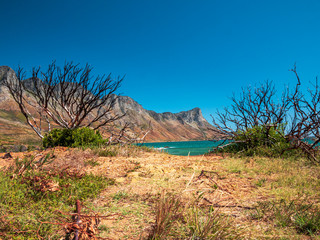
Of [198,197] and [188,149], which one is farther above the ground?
[198,197]

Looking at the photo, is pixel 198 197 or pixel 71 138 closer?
pixel 198 197

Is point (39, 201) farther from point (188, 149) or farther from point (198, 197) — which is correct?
point (188, 149)

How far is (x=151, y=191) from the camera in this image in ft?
10.5

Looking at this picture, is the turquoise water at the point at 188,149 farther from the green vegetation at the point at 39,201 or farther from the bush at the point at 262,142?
the bush at the point at 262,142

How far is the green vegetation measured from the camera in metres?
1.81

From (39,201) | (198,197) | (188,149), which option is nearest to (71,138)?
(39,201)

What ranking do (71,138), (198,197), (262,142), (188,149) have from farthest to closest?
(188,149), (71,138), (262,142), (198,197)

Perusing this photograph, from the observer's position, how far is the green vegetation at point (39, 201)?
1809 mm

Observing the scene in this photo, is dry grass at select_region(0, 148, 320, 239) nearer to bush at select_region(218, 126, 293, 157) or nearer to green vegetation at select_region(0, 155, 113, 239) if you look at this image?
green vegetation at select_region(0, 155, 113, 239)

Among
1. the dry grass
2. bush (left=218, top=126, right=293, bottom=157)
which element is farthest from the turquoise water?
bush (left=218, top=126, right=293, bottom=157)

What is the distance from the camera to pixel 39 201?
2543 millimetres

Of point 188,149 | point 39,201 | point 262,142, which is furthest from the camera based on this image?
point 188,149

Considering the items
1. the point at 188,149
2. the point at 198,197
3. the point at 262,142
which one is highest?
the point at 262,142

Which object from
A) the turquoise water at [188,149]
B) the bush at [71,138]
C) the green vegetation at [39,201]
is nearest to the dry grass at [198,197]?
the green vegetation at [39,201]
